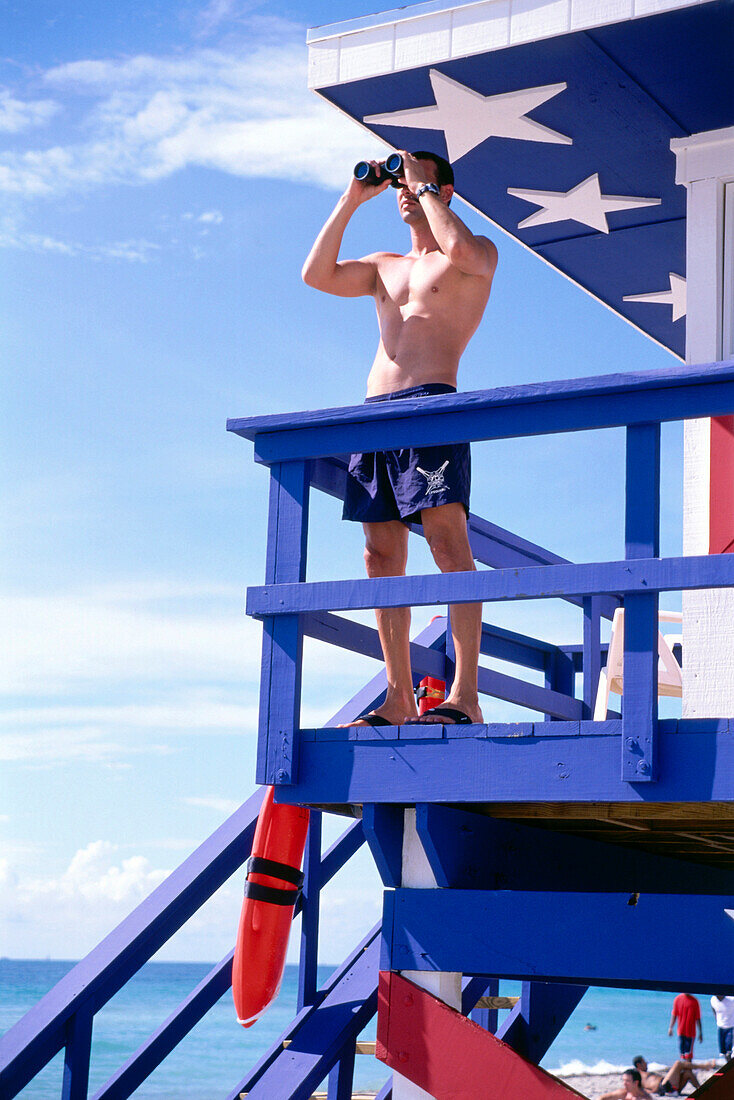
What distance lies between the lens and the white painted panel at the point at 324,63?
5605 millimetres

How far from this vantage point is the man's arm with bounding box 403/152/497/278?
434cm

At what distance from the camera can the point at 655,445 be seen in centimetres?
371

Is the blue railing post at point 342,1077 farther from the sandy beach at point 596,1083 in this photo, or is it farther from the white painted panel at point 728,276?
the sandy beach at point 596,1083

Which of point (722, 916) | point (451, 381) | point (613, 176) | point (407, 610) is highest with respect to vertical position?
point (613, 176)

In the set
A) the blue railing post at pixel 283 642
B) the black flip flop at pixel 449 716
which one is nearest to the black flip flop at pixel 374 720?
the black flip flop at pixel 449 716

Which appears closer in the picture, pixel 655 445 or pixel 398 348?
pixel 655 445

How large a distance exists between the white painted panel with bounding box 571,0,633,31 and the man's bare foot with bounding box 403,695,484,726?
256 centimetres

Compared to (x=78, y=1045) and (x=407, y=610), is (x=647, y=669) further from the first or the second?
(x=78, y=1045)

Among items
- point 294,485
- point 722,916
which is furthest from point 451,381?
point 722,916

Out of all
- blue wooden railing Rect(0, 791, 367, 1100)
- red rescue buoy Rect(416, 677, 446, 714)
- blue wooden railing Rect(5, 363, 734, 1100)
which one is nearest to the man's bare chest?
blue wooden railing Rect(5, 363, 734, 1100)

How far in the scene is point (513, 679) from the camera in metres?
7.23

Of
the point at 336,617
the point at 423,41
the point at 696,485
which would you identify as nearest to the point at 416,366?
the point at 336,617

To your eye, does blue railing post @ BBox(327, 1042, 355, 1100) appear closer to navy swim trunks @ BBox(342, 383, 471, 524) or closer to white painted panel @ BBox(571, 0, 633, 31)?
navy swim trunks @ BBox(342, 383, 471, 524)

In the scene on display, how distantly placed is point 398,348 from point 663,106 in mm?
1899
